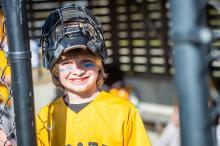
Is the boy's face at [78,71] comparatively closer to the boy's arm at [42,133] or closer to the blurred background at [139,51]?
the boy's arm at [42,133]

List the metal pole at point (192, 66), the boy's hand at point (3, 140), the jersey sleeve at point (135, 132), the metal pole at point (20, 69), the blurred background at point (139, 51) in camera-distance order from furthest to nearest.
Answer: the blurred background at point (139, 51)
the jersey sleeve at point (135, 132)
the boy's hand at point (3, 140)
the metal pole at point (20, 69)
the metal pole at point (192, 66)

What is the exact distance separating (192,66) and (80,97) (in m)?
1.23

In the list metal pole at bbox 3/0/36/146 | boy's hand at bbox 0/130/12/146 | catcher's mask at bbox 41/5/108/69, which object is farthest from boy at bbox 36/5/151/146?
metal pole at bbox 3/0/36/146

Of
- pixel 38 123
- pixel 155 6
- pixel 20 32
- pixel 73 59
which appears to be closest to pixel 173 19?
Result: pixel 20 32

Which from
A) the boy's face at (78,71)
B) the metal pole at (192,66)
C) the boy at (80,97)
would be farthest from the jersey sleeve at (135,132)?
the metal pole at (192,66)

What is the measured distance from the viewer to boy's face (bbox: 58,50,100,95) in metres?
1.98

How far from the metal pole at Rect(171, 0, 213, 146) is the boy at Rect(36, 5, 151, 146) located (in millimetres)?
1029

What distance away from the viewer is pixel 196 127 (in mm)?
876

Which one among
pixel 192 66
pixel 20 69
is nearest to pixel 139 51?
pixel 20 69

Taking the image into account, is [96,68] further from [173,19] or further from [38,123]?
[173,19]

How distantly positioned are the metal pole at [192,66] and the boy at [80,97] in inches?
40.5

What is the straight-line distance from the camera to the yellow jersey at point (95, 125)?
1955mm

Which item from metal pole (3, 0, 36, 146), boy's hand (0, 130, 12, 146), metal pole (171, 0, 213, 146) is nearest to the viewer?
metal pole (171, 0, 213, 146)

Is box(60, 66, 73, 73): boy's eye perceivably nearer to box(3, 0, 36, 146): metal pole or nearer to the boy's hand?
the boy's hand
